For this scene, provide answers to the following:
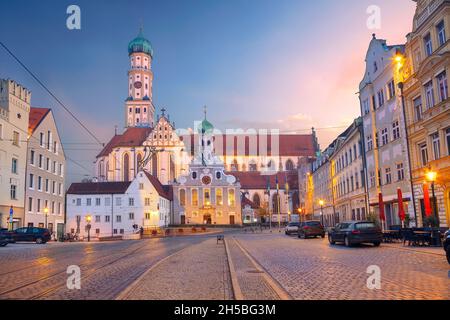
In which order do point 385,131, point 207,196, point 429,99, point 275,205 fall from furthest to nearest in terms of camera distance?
point 275,205
point 207,196
point 385,131
point 429,99

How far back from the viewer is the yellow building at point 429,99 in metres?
23.2

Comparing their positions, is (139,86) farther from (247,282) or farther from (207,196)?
(247,282)

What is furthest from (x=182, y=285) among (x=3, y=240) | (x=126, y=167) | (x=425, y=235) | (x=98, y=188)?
(x=126, y=167)

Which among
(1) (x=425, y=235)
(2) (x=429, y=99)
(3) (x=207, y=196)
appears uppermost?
(2) (x=429, y=99)

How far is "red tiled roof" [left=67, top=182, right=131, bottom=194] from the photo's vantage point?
2744 inches

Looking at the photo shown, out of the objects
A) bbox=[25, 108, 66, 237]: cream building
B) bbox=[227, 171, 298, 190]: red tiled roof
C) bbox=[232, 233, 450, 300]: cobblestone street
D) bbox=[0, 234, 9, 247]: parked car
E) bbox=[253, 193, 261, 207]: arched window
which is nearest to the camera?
bbox=[232, 233, 450, 300]: cobblestone street

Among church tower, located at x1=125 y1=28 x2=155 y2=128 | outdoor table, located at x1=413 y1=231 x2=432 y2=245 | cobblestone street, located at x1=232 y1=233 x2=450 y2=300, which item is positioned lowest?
cobblestone street, located at x1=232 y1=233 x2=450 y2=300

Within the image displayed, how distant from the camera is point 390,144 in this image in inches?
1247

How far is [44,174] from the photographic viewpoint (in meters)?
49.7

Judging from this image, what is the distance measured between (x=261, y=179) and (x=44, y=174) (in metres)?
63.5

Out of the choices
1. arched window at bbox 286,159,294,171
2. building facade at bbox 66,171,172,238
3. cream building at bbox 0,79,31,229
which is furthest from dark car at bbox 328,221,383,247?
arched window at bbox 286,159,294,171

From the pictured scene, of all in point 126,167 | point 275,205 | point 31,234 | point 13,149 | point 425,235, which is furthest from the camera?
point 275,205

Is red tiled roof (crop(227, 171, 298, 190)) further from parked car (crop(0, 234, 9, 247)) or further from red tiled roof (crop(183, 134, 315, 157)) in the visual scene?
parked car (crop(0, 234, 9, 247))

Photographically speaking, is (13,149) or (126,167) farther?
(126,167)
